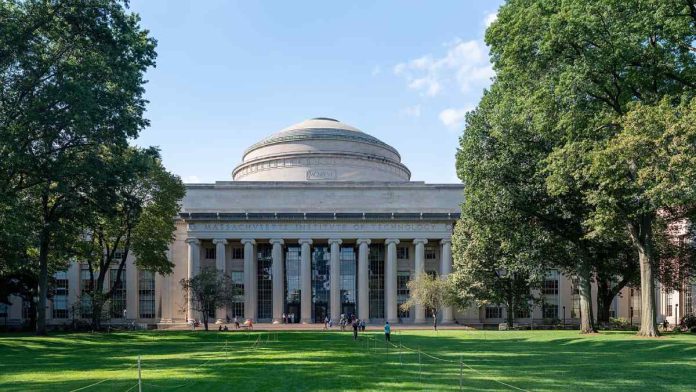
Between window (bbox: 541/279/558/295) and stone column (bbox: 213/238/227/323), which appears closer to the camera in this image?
stone column (bbox: 213/238/227/323)

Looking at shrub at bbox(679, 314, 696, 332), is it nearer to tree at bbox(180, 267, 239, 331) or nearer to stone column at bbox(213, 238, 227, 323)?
tree at bbox(180, 267, 239, 331)

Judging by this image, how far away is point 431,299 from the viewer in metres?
65.4

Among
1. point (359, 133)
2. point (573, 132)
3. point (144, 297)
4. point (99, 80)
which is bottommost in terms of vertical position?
point (144, 297)

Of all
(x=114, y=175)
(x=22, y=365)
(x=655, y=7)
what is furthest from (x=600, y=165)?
(x=22, y=365)

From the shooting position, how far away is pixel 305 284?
79.1 metres

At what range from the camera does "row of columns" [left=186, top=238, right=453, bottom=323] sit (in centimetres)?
7875

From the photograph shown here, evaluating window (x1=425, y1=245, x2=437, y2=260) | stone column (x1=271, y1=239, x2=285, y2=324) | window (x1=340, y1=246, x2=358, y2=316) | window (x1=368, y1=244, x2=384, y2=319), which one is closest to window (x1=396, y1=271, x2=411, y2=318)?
window (x1=368, y1=244, x2=384, y2=319)

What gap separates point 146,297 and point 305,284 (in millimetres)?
19157

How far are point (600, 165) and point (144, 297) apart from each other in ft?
202

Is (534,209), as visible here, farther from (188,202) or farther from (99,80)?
(188,202)

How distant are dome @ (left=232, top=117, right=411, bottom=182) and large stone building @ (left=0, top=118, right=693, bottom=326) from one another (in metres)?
6.63

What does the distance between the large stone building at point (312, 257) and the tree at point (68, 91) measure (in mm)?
40955

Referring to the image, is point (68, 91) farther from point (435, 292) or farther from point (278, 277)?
point (278, 277)

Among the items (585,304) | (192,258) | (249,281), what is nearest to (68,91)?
(585,304)
